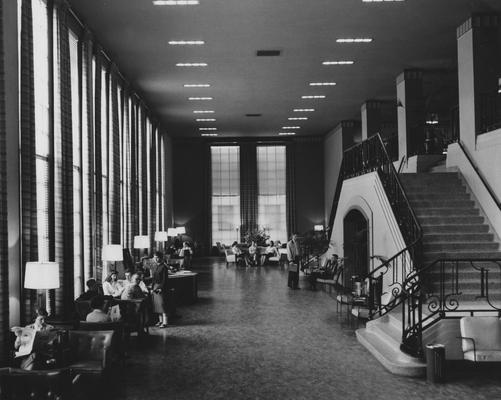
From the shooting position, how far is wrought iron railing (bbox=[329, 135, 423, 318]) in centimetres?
993

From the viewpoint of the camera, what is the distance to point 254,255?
2441 centimetres

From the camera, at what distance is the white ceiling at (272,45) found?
1090 cm

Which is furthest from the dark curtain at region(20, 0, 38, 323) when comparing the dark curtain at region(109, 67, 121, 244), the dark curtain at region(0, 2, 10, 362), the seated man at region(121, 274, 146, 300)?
the dark curtain at region(109, 67, 121, 244)

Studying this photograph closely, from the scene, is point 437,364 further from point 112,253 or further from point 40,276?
point 112,253

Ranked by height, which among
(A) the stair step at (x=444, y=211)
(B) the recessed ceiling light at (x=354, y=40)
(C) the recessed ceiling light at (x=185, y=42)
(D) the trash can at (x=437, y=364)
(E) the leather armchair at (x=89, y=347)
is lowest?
(D) the trash can at (x=437, y=364)

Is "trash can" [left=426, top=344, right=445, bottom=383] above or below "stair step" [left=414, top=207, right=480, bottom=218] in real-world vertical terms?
below

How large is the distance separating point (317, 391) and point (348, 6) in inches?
296

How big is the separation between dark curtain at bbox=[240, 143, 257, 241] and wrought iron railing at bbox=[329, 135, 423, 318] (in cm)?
1291

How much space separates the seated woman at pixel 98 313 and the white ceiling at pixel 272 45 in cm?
579

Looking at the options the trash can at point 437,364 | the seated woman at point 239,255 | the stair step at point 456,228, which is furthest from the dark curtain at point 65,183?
the seated woman at point 239,255

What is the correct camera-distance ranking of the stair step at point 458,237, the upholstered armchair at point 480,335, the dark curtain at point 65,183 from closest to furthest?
the upholstered armchair at point 480,335 → the dark curtain at point 65,183 → the stair step at point 458,237

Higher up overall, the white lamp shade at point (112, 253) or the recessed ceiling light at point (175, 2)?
the recessed ceiling light at point (175, 2)

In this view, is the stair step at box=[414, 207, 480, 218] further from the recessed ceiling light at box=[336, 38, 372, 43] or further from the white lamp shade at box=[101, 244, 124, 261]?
the white lamp shade at box=[101, 244, 124, 261]

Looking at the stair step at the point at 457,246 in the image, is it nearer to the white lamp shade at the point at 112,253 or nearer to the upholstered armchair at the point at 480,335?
the upholstered armchair at the point at 480,335
